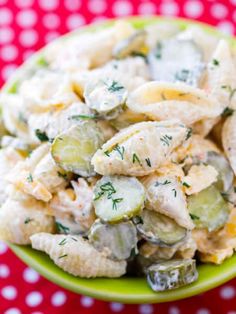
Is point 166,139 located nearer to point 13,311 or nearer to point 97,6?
point 13,311

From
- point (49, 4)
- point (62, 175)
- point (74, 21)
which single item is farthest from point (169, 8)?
point (62, 175)

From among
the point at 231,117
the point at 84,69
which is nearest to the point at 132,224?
the point at 231,117

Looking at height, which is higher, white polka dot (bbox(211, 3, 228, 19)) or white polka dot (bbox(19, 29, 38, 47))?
white polka dot (bbox(211, 3, 228, 19))

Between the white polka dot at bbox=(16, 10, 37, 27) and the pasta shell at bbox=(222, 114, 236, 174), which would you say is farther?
the white polka dot at bbox=(16, 10, 37, 27)

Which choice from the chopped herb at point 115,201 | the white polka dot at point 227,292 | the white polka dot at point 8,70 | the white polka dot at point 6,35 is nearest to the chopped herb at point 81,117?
the chopped herb at point 115,201

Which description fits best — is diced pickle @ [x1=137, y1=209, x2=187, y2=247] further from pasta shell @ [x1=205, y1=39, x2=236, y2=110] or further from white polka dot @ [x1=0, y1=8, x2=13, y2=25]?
white polka dot @ [x1=0, y1=8, x2=13, y2=25]

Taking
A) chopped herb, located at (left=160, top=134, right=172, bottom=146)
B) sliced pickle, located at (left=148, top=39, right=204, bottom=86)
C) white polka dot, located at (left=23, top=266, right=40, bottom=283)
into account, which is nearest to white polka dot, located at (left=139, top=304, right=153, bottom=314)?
white polka dot, located at (left=23, top=266, right=40, bottom=283)
